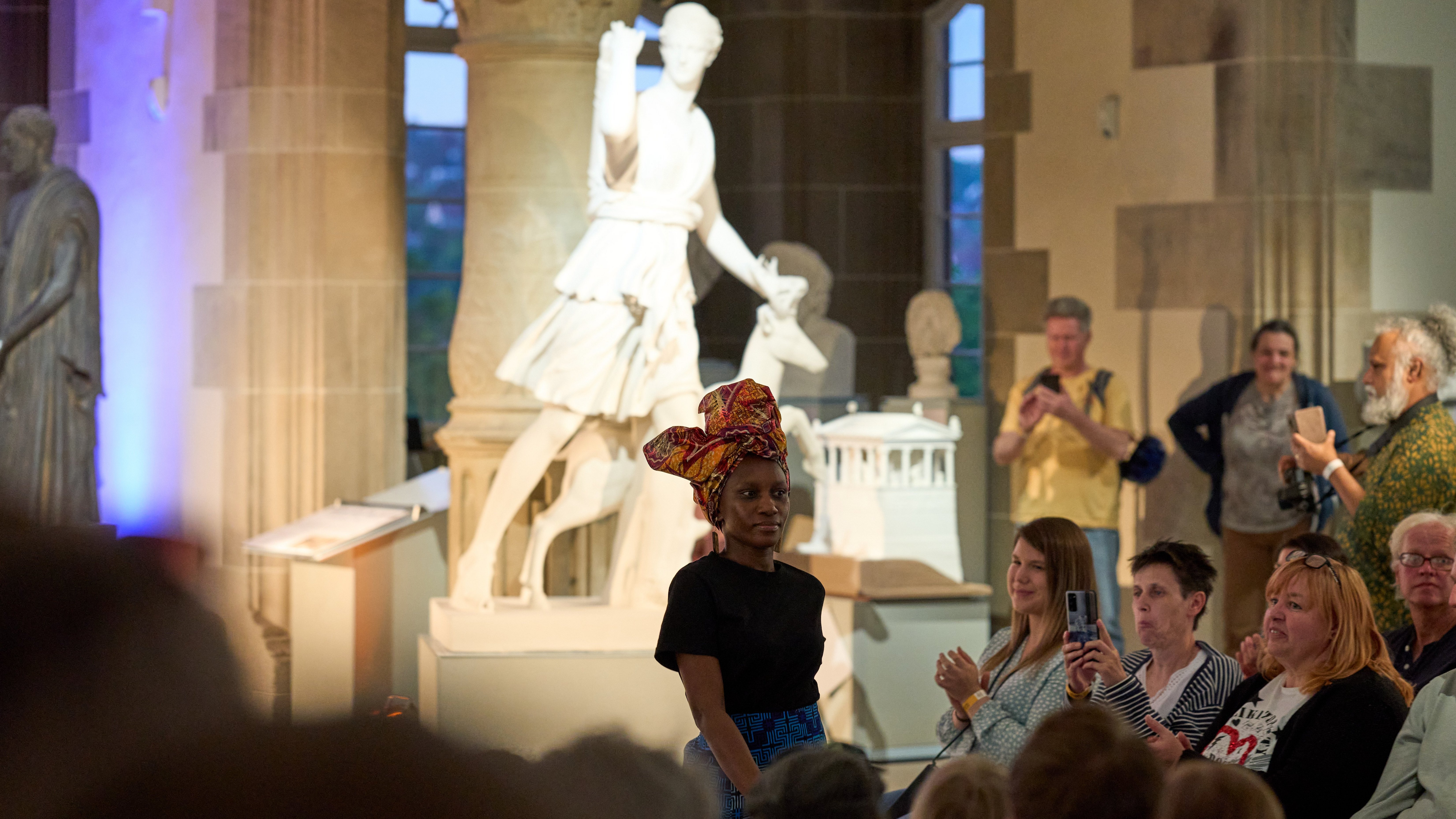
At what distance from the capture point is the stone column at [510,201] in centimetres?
633

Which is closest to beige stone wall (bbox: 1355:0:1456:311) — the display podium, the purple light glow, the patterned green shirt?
the patterned green shirt

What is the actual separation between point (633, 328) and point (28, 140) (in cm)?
248

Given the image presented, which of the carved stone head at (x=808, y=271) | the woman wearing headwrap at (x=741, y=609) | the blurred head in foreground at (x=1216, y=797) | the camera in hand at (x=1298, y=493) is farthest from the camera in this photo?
the carved stone head at (x=808, y=271)

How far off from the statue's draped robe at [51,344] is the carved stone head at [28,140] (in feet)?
0.30

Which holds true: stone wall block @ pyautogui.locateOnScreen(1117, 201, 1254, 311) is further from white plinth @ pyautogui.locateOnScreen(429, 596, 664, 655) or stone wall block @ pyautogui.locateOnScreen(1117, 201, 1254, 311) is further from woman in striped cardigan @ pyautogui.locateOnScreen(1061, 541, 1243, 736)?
woman in striped cardigan @ pyautogui.locateOnScreen(1061, 541, 1243, 736)

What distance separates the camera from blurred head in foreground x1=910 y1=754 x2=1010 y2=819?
188 centimetres

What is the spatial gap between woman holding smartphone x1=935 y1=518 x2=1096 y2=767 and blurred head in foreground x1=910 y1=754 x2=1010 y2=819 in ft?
4.14

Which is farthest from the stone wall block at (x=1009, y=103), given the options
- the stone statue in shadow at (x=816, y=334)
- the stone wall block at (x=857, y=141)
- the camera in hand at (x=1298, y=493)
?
the stone wall block at (x=857, y=141)

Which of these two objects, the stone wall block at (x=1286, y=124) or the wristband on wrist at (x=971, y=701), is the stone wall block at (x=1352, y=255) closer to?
the stone wall block at (x=1286, y=124)

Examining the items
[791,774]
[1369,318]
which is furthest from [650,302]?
[791,774]

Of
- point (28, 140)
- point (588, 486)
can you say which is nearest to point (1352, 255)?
point (588, 486)

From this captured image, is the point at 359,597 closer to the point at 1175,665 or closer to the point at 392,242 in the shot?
the point at 392,242

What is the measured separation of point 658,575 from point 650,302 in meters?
0.89

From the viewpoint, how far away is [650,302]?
5.57m
